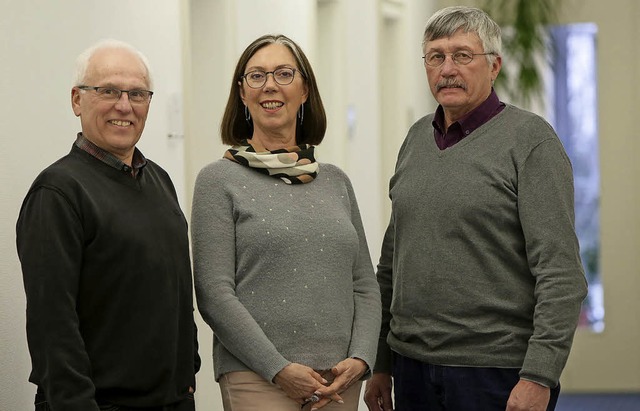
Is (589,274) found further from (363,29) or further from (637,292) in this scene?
(363,29)

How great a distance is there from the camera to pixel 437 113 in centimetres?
290

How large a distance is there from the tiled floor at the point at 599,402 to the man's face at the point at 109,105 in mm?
5664

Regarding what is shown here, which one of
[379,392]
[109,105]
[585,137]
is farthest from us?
[585,137]

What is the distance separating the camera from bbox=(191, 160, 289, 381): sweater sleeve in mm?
2543

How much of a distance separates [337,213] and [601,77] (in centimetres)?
576

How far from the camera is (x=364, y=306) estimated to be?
9.12ft

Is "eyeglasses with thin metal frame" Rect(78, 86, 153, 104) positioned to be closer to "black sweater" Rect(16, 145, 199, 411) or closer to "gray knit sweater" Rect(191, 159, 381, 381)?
"black sweater" Rect(16, 145, 199, 411)

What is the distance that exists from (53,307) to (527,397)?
3.68 ft

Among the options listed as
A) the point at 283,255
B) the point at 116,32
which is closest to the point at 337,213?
the point at 283,255

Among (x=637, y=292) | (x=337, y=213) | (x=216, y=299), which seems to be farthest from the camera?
(x=637, y=292)

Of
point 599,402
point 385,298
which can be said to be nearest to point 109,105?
point 385,298

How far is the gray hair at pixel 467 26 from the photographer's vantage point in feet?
9.13

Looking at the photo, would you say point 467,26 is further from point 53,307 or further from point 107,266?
point 53,307

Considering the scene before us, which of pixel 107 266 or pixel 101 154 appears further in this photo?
pixel 101 154
